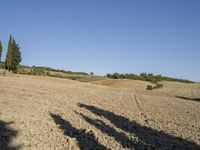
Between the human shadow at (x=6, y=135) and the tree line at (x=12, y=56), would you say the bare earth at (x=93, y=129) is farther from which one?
the tree line at (x=12, y=56)

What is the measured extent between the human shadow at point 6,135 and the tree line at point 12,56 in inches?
2888

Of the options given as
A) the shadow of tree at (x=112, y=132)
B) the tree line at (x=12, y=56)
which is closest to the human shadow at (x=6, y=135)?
the shadow of tree at (x=112, y=132)

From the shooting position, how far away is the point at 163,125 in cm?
2039

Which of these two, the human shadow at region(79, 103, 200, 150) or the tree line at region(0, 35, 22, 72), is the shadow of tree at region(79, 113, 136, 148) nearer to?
the human shadow at region(79, 103, 200, 150)

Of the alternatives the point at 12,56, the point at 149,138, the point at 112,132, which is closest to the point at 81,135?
the point at 112,132

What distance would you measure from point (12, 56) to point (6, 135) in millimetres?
81982

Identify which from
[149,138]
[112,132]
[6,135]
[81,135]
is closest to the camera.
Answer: [6,135]

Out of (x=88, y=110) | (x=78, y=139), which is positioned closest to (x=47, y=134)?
(x=78, y=139)

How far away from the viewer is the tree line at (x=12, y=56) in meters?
86.9

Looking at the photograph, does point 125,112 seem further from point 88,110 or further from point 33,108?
point 33,108

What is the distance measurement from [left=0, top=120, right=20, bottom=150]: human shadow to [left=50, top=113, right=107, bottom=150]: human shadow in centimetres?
288

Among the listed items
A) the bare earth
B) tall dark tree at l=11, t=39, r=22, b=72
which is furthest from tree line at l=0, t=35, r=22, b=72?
the bare earth

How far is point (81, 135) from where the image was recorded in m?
15.8

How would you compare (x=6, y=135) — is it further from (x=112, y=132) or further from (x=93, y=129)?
(x=112, y=132)
